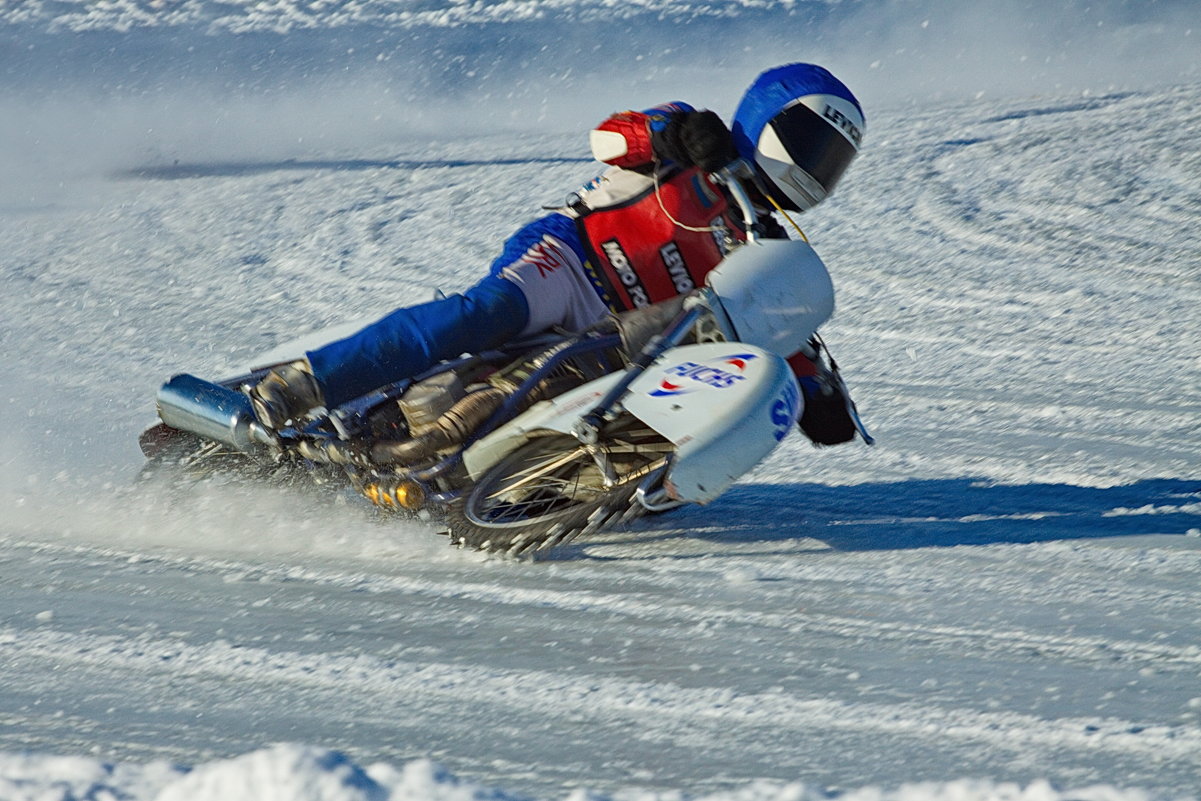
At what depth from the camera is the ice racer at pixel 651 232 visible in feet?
13.8

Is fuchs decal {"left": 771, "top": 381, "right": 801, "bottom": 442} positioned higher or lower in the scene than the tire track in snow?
higher

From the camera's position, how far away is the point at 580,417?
3.79 metres

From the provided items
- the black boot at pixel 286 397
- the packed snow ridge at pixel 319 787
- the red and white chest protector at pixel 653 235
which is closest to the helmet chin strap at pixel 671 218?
the red and white chest protector at pixel 653 235

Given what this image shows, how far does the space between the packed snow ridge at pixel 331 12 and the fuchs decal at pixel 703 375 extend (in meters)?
16.2

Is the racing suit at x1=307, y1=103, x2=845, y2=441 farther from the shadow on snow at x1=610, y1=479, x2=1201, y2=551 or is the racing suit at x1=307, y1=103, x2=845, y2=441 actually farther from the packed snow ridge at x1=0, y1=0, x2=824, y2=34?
the packed snow ridge at x1=0, y1=0, x2=824, y2=34

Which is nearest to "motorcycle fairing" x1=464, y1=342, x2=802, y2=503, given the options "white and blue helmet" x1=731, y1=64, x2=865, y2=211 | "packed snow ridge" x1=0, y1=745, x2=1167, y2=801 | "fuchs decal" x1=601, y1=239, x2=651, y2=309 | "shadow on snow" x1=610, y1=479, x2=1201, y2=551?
"fuchs decal" x1=601, y1=239, x2=651, y2=309

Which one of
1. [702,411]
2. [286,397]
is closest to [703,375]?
[702,411]

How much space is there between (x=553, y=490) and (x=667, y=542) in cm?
41

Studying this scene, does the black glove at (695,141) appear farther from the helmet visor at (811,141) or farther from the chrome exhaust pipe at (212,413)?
the chrome exhaust pipe at (212,413)

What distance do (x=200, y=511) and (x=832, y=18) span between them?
54.5ft

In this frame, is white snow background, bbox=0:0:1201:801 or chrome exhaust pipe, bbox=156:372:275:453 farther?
chrome exhaust pipe, bbox=156:372:275:453

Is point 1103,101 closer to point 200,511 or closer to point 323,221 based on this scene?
point 323,221

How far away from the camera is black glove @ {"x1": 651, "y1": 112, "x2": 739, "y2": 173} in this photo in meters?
4.23

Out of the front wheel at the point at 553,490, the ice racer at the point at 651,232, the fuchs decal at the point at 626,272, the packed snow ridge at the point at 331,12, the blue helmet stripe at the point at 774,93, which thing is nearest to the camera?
the front wheel at the point at 553,490
